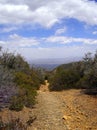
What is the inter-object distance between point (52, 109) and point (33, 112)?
1243mm

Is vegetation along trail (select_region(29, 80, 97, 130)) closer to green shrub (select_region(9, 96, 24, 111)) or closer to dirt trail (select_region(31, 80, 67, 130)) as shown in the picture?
dirt trail (select_region(31, 80, 67, 130))

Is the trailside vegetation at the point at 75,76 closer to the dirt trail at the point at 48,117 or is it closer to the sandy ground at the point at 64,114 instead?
the sandy ground at the point at 64,114

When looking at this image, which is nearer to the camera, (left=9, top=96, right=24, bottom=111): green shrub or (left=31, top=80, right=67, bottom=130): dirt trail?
(left=31, top=80, right=67, bottom=130): dirt trail

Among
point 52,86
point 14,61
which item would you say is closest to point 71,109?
point 52,86

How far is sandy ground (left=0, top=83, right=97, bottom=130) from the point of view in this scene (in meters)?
11.5

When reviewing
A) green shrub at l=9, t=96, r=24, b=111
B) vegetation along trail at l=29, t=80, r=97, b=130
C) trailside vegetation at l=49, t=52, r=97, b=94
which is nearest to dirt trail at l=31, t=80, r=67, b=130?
vegetation along trail at l=29, t=80, r=97, b=130

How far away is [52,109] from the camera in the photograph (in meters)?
14.9

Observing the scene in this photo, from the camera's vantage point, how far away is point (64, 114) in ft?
45.4

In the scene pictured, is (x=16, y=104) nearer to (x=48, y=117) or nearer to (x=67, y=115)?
(x=48, y=117)

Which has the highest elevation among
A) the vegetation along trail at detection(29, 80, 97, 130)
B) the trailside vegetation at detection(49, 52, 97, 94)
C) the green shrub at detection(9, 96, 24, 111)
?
the trailside vegetation at detection(49, 52, 97, 94)

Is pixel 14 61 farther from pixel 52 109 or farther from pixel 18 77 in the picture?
pixel 52 109

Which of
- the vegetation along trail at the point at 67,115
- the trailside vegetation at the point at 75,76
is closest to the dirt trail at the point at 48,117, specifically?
the vegetation along trail at the point at 67,115

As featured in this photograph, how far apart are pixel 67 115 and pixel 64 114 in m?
0.18

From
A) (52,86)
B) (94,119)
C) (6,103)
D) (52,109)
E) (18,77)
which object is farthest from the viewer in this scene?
(52,86)
